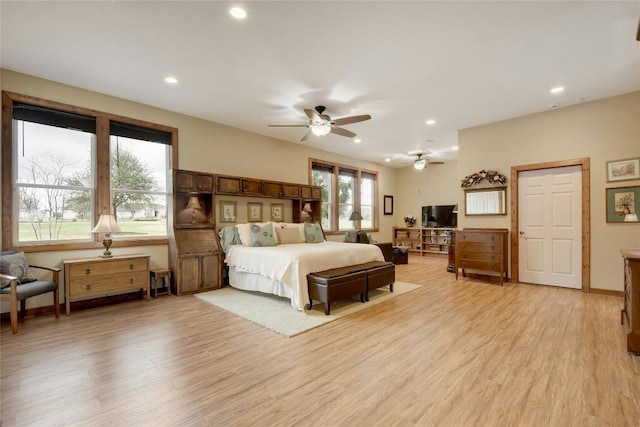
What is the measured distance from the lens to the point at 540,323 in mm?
3328

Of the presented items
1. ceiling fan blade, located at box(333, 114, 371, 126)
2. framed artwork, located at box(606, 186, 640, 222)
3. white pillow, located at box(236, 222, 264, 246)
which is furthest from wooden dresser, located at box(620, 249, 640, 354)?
white pillow, located at box(236, 222, 264, 246)

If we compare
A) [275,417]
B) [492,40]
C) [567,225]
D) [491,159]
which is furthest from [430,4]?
[567,225]

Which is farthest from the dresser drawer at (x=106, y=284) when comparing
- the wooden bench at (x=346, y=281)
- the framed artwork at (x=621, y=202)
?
the framed artwork at (x=621, y=202)

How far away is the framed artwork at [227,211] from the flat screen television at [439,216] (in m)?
6.36

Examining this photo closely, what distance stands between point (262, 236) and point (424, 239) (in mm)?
6341

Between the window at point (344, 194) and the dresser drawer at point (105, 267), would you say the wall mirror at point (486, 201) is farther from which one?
the dresser drawer at point (105, 267)

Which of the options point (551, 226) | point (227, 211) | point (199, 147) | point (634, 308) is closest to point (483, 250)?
point (551, 226)

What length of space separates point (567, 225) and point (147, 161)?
7.21m

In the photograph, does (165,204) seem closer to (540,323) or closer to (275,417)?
(275,417)

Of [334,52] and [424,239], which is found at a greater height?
[334,52]

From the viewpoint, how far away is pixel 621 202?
4.39 meters

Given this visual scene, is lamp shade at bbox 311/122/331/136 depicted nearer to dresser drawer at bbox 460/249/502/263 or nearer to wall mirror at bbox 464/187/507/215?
wall mirror at bbox 464/187/507/215

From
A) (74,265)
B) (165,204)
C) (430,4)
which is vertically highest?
(430,4)

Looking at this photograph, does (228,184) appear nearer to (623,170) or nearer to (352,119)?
(352,119)
